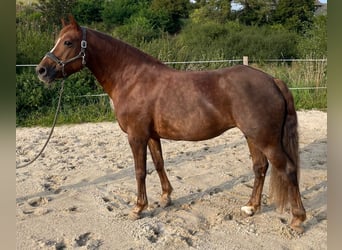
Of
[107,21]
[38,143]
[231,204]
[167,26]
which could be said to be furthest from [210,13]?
[231,204]

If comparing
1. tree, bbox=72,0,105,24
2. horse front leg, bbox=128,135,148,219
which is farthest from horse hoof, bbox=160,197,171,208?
tree, bbox=72,0,105,24

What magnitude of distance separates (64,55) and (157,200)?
180cm

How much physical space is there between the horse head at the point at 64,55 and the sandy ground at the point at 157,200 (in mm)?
1374

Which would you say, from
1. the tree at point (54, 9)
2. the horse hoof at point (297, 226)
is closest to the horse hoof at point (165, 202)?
the horse hoof at point (297, 226)

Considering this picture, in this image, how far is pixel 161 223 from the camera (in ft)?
10.6

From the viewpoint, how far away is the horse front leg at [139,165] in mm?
3258

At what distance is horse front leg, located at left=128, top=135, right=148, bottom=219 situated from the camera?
3.26 meters

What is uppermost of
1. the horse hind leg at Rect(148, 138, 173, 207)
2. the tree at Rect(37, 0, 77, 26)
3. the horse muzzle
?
the tree at Rect(37, 0, 77, 26)

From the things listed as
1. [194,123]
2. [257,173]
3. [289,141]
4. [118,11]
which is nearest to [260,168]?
[257,173]

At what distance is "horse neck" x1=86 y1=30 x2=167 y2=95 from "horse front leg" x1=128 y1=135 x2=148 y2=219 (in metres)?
0.55

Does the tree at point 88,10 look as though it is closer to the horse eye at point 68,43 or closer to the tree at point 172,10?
the tree at point 172,10

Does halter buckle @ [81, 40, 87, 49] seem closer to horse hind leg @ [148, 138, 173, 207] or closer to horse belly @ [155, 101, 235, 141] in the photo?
horse belly @ [155, 101, 235, 141]
